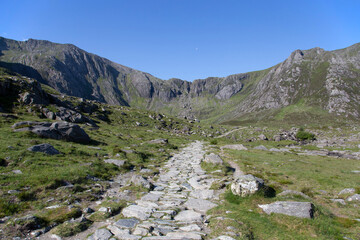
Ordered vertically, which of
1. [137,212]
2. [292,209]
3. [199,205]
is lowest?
[199,205]

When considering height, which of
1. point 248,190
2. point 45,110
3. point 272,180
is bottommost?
point 272,180

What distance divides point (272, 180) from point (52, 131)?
1085 inches

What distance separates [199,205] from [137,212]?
3432 mm

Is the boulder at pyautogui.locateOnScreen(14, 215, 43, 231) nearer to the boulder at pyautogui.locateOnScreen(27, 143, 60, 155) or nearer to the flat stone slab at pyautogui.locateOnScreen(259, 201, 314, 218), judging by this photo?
the flat stone slab at pyautogui.locateOnScreen(259, 201, 314, 218)

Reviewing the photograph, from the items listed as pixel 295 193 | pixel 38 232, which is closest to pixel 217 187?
pixel 295 193

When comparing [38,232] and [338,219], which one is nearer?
[38,232]

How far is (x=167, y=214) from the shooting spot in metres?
8.79

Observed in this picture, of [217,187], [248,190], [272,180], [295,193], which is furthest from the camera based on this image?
[272,180]

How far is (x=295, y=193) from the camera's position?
11.8 meters

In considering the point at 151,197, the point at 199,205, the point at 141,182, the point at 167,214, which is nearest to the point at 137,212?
the point at 167,214

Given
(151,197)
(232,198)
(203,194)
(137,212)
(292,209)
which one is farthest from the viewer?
(203,194)

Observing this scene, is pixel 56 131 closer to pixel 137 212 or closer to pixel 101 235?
pixel 137 212

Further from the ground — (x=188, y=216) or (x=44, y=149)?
(x=44, y=149)

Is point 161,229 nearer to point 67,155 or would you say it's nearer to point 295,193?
point 295,193
